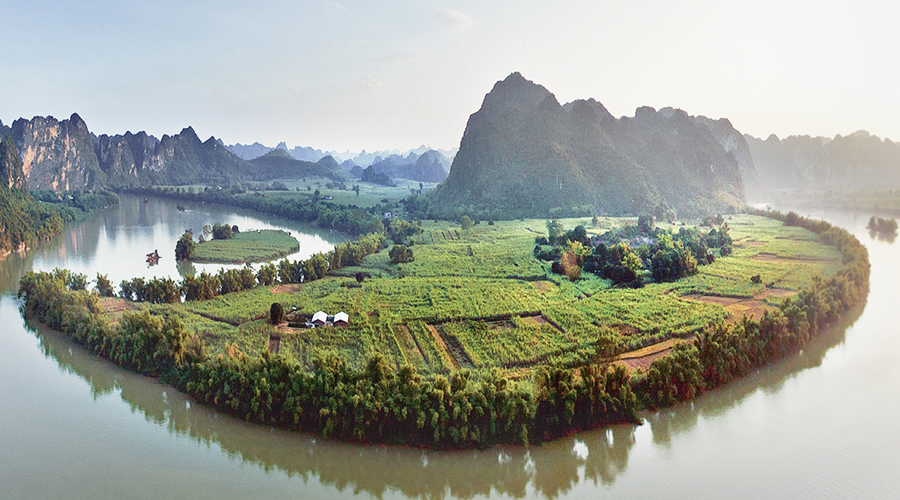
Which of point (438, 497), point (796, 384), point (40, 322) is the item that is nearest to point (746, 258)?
point (796, 384)

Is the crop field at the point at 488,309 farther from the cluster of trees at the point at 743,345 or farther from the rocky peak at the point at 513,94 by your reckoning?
the rocky peak at the point at 513,94

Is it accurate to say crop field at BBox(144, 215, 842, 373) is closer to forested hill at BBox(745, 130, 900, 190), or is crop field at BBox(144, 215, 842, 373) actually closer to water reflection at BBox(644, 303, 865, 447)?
water reflection at BBox(644, 303, 865, 447)

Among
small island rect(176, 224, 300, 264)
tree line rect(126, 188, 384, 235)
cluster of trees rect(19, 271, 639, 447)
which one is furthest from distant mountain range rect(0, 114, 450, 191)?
cluster of trees rect(19, 271, 639, 447)

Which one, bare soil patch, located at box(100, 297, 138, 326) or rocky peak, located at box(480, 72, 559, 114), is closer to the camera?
bare soil patch, located at box(100, 297, 138, 326)

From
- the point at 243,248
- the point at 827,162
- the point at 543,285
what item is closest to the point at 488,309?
the point at 543,285

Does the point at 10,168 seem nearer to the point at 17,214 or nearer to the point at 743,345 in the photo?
the point at 17,214

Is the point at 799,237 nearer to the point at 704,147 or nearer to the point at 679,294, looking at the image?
the point at 679,294

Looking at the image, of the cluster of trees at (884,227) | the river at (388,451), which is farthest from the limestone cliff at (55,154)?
the cluster of trees at (884,227)
